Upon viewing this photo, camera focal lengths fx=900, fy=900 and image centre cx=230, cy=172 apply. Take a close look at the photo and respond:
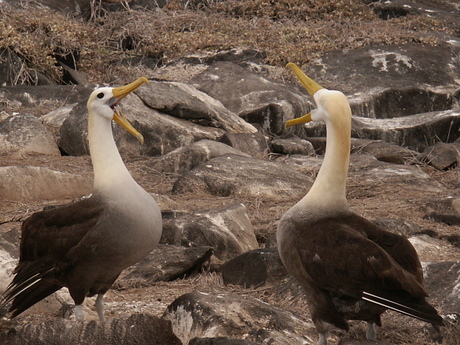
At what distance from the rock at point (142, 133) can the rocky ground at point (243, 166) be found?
0.05ft

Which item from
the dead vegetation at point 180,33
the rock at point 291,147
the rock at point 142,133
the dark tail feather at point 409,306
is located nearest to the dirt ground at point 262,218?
the rock at point 142,133

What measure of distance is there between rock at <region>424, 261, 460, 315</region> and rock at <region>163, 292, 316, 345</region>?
829 millimetres

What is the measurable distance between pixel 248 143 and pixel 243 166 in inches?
62.2

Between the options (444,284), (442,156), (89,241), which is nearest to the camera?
(89,241)

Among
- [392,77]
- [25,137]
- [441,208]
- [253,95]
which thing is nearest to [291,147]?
[253,95]

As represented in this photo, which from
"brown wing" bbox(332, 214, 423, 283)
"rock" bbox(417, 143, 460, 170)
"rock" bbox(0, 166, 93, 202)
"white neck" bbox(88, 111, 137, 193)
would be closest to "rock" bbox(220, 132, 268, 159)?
"rock" bbox(417, 143, 460, 170)

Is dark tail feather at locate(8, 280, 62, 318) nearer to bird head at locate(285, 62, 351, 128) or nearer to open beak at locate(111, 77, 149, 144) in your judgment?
open beak at locate(111, 77, 149, 144)

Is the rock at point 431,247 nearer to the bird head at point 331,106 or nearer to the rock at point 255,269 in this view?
the rock at point 255,269

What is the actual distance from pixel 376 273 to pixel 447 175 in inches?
232

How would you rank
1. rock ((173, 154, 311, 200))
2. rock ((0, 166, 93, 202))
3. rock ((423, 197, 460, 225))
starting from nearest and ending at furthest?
1. rock ((423, 197, 460, 225))
2. rock ((0, 166, 93, 202))
3. rock ((173, 154, 311, 200))

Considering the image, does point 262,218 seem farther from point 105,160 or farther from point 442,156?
point 442,156

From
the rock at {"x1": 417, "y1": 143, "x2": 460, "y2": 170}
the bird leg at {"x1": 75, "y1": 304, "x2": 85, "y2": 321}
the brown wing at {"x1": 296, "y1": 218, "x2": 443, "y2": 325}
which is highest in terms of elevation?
the brown wing at {"x1": 296, "y1": 218, "x2": 443, "y2": 325}

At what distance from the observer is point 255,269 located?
6.09 metres

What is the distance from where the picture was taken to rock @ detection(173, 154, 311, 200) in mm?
8453
